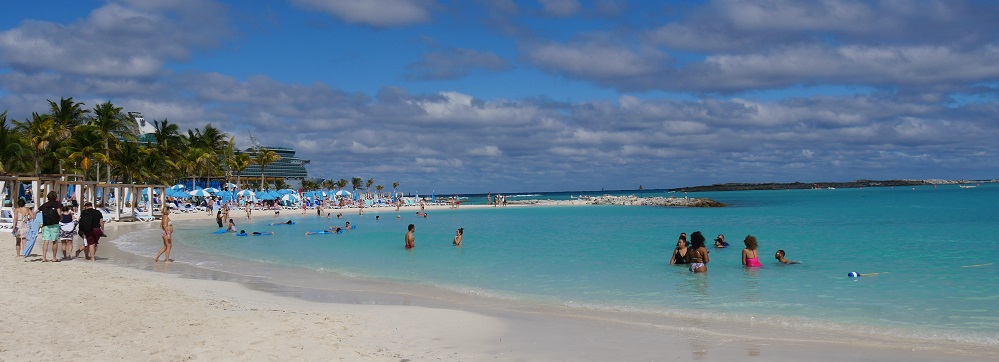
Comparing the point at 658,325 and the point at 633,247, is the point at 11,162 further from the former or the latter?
the point at 658,325

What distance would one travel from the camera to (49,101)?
4091cm

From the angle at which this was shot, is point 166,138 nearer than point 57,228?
No

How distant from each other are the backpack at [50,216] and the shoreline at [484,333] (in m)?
3.14

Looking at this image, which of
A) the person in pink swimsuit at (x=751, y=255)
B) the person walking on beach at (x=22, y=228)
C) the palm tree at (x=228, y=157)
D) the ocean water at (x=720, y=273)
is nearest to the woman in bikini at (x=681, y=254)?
the ocean water at (x=720, y=273)

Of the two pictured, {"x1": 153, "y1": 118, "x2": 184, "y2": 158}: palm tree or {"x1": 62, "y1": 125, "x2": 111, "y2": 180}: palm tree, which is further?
{"x1": 153, "y1": 118, "x2": 184, "y2": 158}: palm tree

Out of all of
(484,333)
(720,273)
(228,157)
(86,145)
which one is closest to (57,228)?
(484,333)

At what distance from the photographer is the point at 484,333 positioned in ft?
25.2

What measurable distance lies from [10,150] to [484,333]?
4043cm

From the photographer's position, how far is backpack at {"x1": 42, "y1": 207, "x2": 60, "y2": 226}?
45.7 ft

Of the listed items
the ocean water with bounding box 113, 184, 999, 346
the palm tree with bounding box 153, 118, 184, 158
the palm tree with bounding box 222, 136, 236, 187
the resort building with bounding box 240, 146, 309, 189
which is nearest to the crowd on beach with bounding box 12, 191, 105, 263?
the ocean water with bounding box 113, 184, 999, 346

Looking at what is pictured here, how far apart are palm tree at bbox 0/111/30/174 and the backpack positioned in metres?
27.2

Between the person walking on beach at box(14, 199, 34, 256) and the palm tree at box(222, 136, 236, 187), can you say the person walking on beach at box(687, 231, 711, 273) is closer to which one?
the person walking on beach at box(14, 199, 34, 256)

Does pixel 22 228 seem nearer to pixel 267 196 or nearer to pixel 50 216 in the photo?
pixel 50 216

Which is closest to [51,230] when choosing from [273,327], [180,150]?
[273,327]
